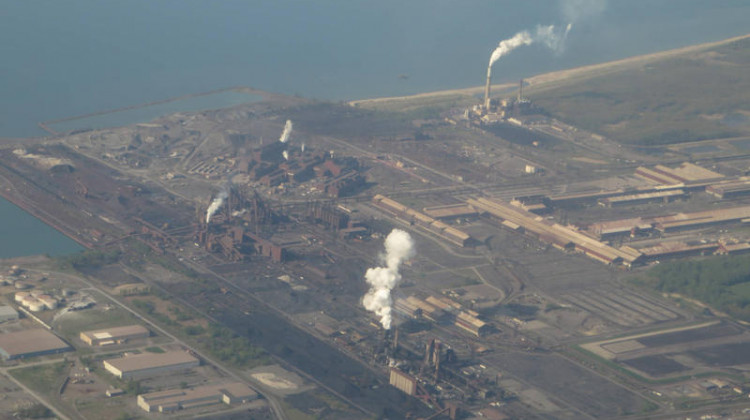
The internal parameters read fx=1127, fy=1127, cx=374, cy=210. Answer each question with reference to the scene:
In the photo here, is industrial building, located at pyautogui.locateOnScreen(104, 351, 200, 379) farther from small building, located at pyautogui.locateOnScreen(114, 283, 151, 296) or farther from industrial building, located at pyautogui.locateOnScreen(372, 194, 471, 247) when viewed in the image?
industrial building, located at pyautogui.locateOnScreen(372, 194, 471, 247)

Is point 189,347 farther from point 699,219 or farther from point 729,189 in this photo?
point 729,189

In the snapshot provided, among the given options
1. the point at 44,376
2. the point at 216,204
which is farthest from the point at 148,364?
the point at 216,204

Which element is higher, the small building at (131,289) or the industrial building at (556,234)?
the industrial building at (556,234)

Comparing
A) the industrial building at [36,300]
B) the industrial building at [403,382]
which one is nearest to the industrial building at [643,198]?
the industrial building at [403,382]

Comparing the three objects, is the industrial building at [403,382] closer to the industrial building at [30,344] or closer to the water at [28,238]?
the industrial building at [30,344]

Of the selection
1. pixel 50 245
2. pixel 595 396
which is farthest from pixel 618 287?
pixel 50 245

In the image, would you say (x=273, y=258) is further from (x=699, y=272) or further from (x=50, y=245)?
(x=699, y=272)
